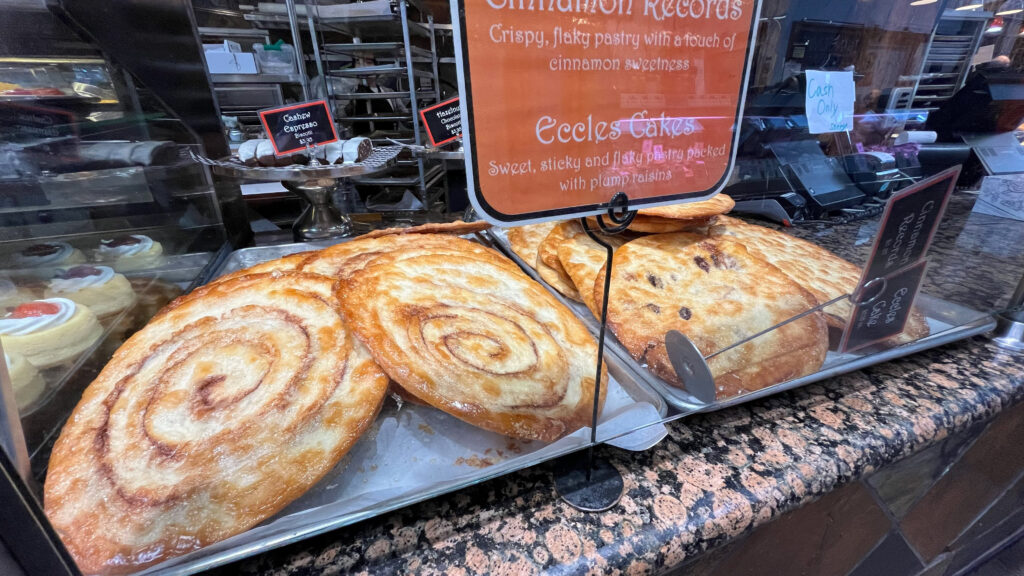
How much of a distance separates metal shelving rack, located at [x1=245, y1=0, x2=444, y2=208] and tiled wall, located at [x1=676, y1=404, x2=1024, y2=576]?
319 cm

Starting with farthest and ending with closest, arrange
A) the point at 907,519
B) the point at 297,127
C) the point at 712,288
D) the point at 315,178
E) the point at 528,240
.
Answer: the point at 297,127 < the point at 315,178 < the point at 528,240 < the point at 907,519 < the point at 712,288

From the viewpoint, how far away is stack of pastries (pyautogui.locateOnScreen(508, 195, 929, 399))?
104 centimetres

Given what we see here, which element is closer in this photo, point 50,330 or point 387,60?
point 50,330

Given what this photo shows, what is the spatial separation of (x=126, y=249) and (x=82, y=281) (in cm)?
14

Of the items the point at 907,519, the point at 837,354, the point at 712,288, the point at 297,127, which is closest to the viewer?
the point at 837,354

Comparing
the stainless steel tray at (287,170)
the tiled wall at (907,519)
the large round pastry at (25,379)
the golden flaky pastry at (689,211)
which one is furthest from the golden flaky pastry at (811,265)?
the large round pastry at (25,379)

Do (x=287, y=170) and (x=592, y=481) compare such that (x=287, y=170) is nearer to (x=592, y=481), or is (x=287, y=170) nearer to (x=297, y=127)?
(x=297, y=127)

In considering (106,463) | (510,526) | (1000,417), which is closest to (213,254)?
(106,463)

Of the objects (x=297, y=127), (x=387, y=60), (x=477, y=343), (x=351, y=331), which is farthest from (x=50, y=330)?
(x=387, y=60)

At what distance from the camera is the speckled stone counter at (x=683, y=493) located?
2.41 ft

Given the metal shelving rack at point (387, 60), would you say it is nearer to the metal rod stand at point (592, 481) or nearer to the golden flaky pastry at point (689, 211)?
the golden flaky pastry at point (689, 211)

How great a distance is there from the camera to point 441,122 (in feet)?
6.41

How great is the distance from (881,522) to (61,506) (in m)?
1.99

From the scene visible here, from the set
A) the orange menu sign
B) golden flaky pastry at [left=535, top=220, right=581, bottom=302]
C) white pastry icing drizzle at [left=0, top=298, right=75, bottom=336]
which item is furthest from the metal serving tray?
white pastry icing drizzle at [left=0, top=298, right=75, bottom=336]
